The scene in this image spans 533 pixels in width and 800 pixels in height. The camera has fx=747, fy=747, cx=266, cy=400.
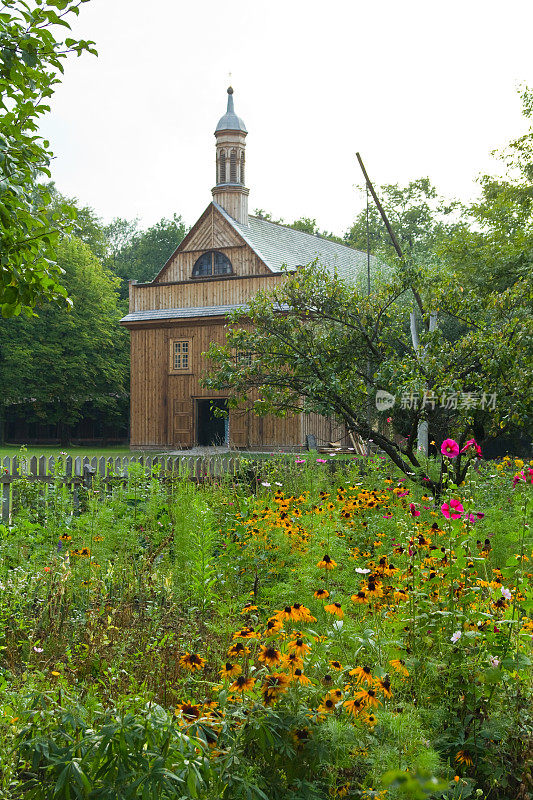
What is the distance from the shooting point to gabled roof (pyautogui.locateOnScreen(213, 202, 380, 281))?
29.3 metres

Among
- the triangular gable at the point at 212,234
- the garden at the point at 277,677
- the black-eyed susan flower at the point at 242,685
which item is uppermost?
the triangular gable at the point at 212,234

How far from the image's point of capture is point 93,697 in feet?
11.3

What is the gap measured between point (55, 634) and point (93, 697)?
4.36 feet

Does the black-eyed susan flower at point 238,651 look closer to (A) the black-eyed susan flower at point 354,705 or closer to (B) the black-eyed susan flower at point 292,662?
(B) the black-eyed susan flower at point 292,662

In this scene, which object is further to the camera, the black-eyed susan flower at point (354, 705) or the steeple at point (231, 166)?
the steeple at point (231, 166)

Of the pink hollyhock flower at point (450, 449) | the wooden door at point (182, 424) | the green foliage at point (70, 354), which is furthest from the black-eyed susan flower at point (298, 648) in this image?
the green foliage at point (70, 354)

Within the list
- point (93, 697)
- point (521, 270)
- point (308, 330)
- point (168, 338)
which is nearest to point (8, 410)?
point (168, 338)

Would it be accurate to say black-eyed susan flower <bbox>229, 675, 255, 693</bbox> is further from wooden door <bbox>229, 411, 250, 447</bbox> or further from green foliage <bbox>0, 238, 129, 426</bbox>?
green foliage <bbox>0, 238, 129, 426</bbox>

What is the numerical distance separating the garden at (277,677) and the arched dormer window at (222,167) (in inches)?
1087

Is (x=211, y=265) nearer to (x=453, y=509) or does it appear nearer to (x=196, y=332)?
(x=196, y=332)

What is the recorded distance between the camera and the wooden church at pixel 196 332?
26547 mm

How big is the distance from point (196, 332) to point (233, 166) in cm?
854

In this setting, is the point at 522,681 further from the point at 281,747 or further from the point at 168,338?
the point at 168,338

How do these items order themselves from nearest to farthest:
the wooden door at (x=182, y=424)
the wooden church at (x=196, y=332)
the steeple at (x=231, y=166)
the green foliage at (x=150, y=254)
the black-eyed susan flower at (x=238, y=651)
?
the black-eyed susan flower at (x=238, y=651)
the wooden church at (x=196, y=332)
the wooden door at (x=182, y=424)
the steeple at (x=231, y=166)
the green foliage at (x=150, y=254)
